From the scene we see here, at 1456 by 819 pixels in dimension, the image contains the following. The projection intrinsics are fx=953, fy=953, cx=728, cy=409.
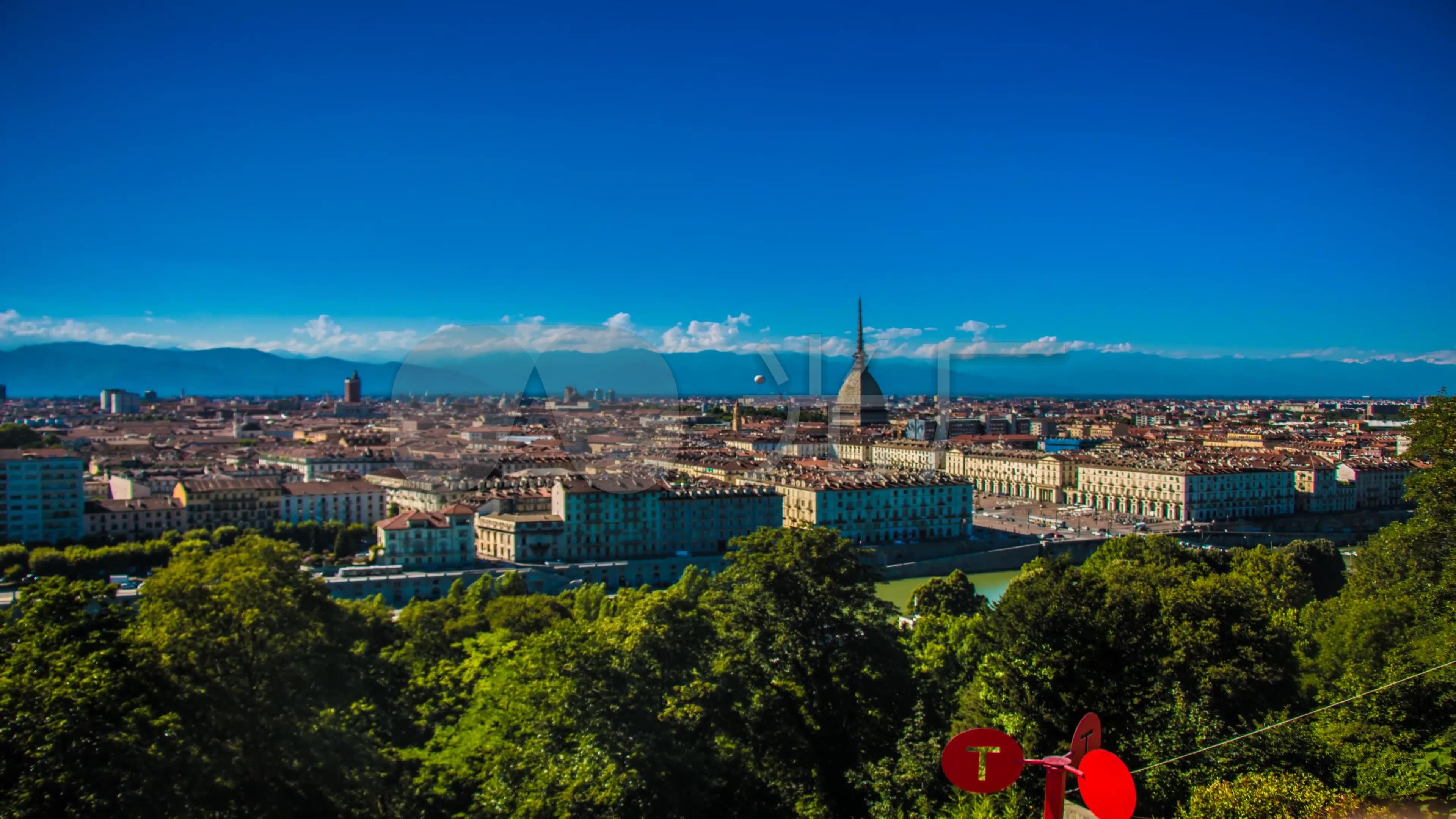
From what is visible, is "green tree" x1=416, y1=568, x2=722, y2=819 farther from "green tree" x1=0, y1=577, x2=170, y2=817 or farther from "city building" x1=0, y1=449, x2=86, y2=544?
"city building" x1=0, y1=449, x2=86, y2=544

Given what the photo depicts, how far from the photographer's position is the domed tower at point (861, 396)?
65500 millimetres

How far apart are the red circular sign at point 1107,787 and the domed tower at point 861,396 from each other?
61.7 m

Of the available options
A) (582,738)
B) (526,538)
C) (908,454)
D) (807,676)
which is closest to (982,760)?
(582,738)

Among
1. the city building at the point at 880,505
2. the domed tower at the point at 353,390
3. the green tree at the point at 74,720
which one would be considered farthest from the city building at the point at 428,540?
the domed tower at the point at 353,390

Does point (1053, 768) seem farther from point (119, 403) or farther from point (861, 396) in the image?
point (119, 403)

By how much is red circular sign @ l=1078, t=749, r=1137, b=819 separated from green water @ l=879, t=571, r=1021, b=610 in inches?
762

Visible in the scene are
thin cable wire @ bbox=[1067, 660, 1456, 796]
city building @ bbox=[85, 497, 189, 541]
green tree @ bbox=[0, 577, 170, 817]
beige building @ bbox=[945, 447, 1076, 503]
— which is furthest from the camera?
beige building @ bbox=[945, 447, 1076, 503]

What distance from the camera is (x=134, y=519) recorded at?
28797 mm

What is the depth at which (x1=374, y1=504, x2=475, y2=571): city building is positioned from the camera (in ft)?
77.2

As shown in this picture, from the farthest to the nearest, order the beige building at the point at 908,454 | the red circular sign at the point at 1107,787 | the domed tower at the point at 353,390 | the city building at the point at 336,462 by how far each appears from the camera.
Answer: the domed tower at the point at 353,390
the beige building at the point at 908,454
the city building at the point at 336,462
the red circular sign at the point at 1107,787

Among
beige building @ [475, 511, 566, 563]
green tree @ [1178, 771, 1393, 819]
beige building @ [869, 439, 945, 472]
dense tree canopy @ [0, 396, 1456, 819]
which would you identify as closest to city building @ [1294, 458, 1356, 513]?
beige building @ [869, 439, 945, 472]

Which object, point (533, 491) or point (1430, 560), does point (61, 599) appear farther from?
point (533, 491)

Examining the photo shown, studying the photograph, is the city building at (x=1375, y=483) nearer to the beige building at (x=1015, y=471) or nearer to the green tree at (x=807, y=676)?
the beige building at (x=1015, y=471)

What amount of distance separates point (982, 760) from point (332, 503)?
1240 inches
